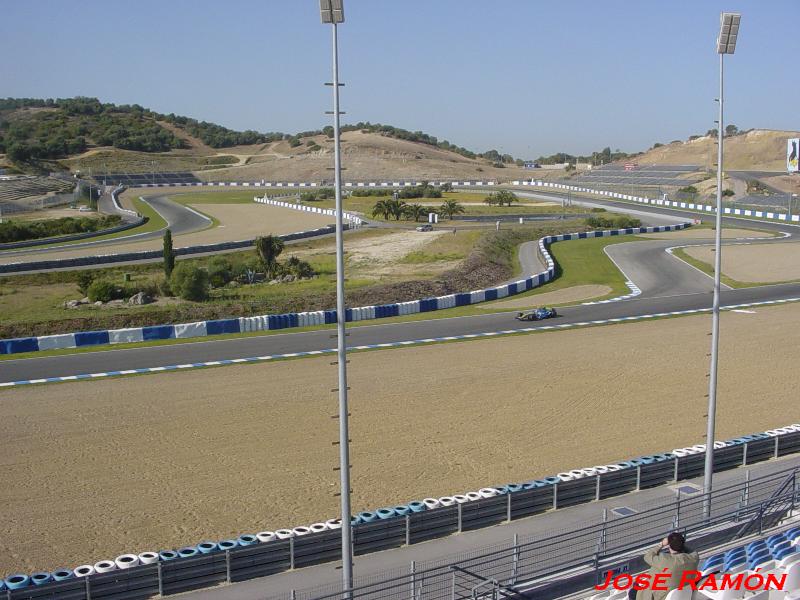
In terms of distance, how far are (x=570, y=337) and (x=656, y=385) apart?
281 inches

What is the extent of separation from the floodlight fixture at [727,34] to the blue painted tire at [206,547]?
36.3 ft

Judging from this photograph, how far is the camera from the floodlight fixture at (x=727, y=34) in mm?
12508

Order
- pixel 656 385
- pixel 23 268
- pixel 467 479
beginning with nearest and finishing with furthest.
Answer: pixel 467 479
pixel 656 385
pixel 23 268

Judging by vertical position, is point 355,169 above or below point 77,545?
above

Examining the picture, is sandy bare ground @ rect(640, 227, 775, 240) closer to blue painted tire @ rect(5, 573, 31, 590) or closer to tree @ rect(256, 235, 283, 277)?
tree @ rect(256, 235, 283, 277)

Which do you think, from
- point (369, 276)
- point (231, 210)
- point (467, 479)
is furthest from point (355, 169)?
point (467, 479)

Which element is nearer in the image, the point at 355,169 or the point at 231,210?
the point at 231,210

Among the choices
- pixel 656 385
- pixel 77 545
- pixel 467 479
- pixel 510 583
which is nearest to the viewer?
pixel 510 583

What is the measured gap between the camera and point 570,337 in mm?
29922

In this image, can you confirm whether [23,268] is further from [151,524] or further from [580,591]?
[580,591]

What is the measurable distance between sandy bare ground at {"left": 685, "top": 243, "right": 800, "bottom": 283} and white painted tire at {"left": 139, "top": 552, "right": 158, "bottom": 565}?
39579 mm

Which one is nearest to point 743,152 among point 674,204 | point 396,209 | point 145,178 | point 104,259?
point 674,204

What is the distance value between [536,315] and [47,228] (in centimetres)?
4330

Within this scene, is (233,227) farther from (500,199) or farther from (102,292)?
(500,199)
